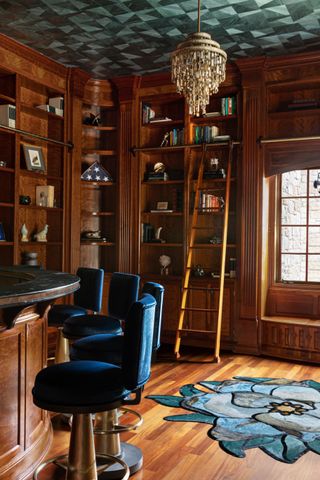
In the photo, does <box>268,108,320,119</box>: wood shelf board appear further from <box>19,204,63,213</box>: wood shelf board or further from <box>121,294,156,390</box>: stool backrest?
<box>121,294,156,390</box>: stool backrest

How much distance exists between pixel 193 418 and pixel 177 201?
322cm

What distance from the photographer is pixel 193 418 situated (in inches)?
A: 149

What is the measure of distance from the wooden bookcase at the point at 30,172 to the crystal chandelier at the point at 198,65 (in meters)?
2.31

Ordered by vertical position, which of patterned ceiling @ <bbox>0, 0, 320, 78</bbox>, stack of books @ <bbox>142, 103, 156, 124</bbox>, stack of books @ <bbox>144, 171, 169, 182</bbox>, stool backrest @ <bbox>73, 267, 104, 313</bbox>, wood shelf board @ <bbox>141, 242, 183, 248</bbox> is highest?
patterned ceiling @ <bbox>0, 0, 320, 78</bbox>

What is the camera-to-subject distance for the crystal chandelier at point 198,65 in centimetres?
355

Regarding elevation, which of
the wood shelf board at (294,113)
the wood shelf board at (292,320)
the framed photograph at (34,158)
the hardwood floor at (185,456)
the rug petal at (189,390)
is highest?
the wood shelf board at (294,113)

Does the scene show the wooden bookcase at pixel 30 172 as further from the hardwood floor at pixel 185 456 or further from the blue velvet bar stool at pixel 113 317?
the hardwood floor at pixel 185 456

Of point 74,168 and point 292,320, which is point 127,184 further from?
point 292,320

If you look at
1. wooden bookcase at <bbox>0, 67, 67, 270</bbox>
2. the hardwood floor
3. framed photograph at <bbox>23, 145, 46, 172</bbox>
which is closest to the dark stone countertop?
the hardwood floor

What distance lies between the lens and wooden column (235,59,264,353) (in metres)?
5.80

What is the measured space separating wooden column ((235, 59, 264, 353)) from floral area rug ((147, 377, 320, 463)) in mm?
1045

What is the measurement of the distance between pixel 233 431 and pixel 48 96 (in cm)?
454

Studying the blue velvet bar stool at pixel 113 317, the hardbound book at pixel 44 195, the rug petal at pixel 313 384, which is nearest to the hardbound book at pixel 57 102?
the hardbound book at pixel 44 195

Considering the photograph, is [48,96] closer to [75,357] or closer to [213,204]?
[213,204]
